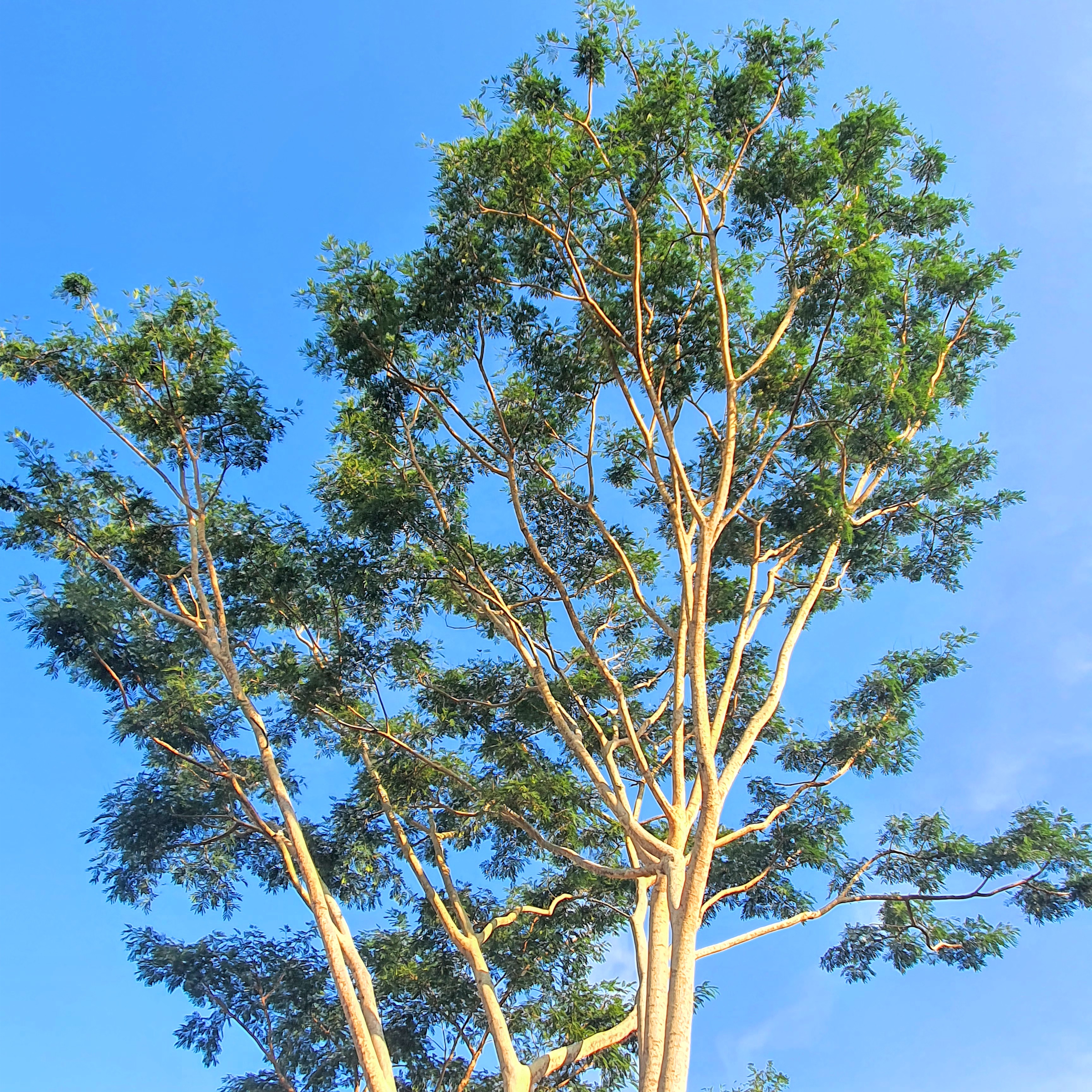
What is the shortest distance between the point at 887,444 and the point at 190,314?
10.1 meters

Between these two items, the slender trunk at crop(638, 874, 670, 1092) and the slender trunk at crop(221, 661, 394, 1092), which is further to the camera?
the slender trunk at crop(221, 661, 394, 1092)

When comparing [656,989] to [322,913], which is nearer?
[656,989]

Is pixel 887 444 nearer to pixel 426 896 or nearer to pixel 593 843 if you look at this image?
pixel 593 843

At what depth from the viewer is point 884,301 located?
47.5 feet

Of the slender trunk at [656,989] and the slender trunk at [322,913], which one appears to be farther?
the slender trunk at [322,913]

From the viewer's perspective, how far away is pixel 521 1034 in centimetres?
1636

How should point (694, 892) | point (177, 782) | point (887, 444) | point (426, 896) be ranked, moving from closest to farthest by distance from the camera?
1. point (694, 892)
2. point (887, 444)
3. point (426, 896)
4. point (177, 782)

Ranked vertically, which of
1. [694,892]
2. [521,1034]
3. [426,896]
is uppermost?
[426,896]

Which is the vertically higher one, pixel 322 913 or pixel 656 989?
pixel 322 913

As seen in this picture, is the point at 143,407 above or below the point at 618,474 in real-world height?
above

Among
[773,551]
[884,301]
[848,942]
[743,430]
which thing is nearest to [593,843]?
[848,942]

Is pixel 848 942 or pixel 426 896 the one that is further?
pixel 848 942

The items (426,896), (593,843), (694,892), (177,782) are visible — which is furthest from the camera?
(593,843)

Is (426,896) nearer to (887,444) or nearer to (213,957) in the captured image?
(213,957)
